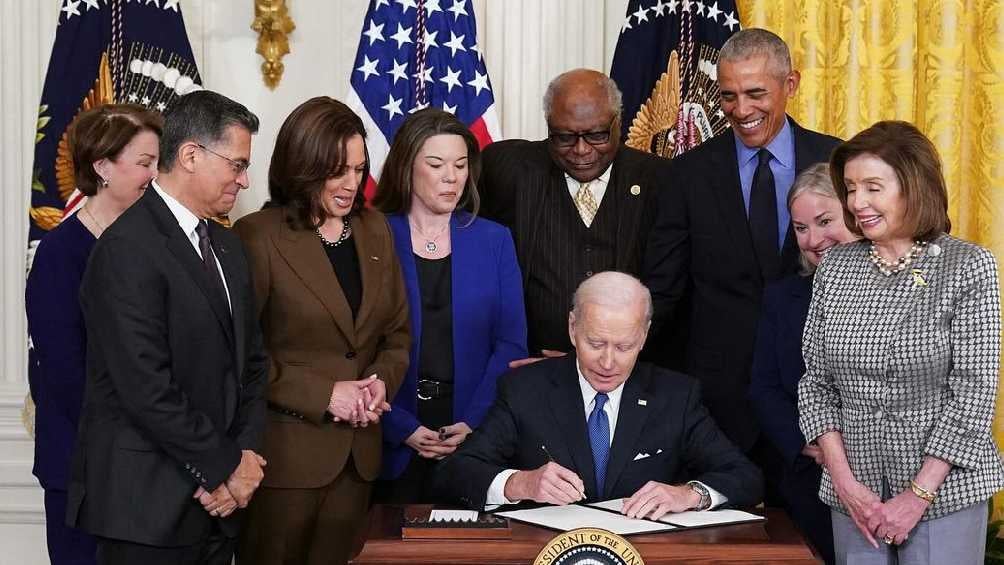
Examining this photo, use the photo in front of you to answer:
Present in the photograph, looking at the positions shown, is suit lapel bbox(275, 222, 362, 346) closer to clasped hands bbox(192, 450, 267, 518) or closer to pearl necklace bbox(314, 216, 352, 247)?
pearl necklace bbox(314, 216, 352, 247)

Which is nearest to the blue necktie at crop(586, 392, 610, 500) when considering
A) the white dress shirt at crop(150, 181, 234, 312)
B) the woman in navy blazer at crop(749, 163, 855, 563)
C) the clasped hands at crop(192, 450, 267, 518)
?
the woman in navy blazer at crop(749, 163, 855, 563)

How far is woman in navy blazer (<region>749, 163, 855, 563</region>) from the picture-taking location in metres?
3.17

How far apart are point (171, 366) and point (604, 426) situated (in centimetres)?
105

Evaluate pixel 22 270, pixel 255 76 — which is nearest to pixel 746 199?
pixel 255 76

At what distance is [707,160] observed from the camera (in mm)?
3691

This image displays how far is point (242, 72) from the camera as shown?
204 inches

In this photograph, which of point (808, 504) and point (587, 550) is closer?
point (587, 550)

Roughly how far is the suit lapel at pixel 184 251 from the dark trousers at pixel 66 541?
0.94 meters

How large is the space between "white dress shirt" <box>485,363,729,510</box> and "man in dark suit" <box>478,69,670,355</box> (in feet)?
2.64

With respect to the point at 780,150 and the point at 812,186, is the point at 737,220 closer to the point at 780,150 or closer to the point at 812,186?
the point at 780,150

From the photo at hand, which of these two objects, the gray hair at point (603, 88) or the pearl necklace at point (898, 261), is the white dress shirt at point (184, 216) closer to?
the gray hair at point (603, 88)

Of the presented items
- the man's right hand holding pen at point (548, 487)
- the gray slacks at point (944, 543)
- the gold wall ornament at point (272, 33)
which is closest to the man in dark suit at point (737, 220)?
the gray slacks at point (944, 543)

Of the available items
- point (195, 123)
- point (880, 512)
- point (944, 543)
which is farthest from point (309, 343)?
point (944, 543)

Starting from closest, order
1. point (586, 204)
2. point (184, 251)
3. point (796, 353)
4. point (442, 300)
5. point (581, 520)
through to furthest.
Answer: point (581, 520) → point (184, 251) → point (796, 353) → point (442, 300) → point (586, 204)
